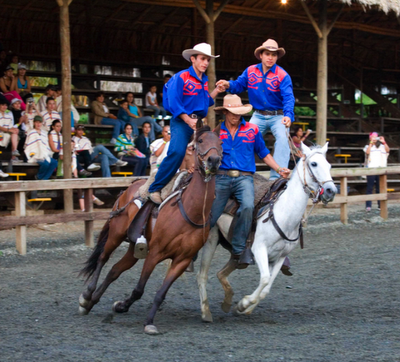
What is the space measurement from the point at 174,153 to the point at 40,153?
6.84 metres

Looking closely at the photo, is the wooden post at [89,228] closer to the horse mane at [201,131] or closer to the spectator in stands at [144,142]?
the spectator in stands at [144,142]

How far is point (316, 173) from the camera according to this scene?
5.81m

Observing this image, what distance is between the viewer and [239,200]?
6043 mm

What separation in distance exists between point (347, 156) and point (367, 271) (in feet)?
36.3

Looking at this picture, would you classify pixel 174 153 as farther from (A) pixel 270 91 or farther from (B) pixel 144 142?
(B) pixel 144 142

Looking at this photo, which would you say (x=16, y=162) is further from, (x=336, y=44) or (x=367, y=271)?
(x=336, y=44)

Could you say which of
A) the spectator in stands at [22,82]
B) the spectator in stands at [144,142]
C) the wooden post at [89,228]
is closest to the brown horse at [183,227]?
the wooden post at [89,228]

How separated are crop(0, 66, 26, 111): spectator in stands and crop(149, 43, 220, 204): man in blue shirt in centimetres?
805

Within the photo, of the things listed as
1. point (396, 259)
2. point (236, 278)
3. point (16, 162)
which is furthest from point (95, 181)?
point (396, 259)

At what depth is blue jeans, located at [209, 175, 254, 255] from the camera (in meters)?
5.91

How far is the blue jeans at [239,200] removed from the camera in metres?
5.91

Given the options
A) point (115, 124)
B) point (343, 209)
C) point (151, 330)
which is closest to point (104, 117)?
point (115, 124)

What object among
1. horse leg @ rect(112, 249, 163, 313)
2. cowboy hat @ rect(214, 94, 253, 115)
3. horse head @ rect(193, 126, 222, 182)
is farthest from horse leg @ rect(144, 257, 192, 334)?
cowboy hat @ rect(214, 94, 253, 115)

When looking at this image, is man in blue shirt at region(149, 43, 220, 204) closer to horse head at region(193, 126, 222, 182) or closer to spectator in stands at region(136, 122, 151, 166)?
horse head at region(193, 126, 222, 182)
